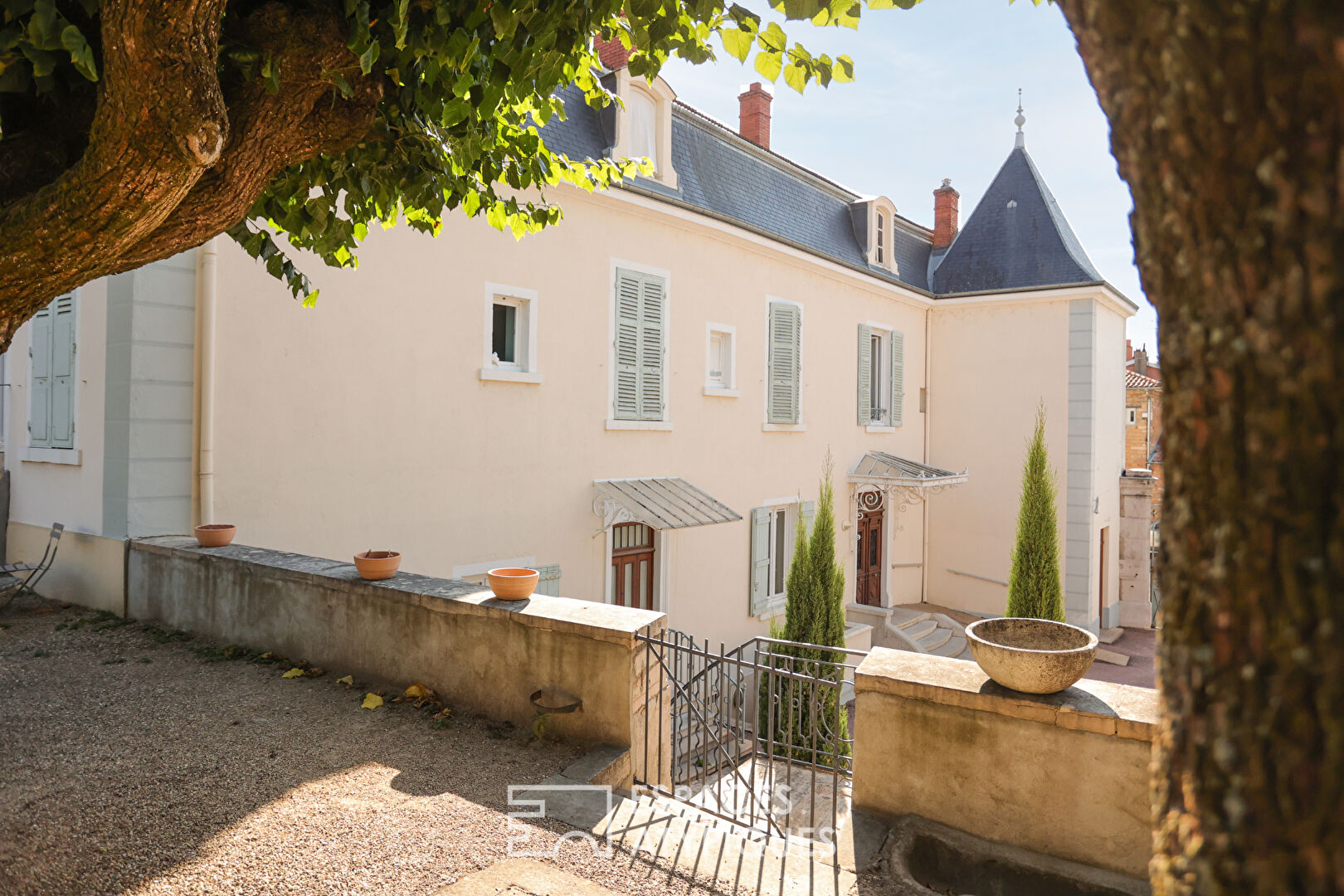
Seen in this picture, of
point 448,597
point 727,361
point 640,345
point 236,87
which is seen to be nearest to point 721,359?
point 727,361

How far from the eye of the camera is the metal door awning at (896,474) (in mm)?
13852

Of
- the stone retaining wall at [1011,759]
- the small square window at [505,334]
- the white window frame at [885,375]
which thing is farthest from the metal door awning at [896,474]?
the stone retaining wall at [1011,759]

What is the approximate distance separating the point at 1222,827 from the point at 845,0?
111 inches

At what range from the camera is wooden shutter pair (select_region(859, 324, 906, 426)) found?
46.9 feet

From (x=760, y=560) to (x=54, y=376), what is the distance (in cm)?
863

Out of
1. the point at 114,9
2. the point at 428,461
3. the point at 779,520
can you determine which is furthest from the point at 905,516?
the point at 114,9

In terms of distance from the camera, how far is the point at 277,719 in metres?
4.42

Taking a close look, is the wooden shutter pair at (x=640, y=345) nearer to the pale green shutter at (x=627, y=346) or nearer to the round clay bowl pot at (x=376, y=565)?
the pale green shutter at (x=627, y=346)

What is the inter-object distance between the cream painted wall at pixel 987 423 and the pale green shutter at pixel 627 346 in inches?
341

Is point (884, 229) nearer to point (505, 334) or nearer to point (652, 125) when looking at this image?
point (652, 125)

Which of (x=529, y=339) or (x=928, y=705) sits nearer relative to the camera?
(x=928, y=705)

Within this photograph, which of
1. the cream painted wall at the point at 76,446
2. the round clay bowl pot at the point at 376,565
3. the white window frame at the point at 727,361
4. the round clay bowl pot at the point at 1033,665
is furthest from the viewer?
the white window frame at the point at 727,361

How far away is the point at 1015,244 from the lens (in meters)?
16.0

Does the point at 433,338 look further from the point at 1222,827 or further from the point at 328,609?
the point at 1222,827
